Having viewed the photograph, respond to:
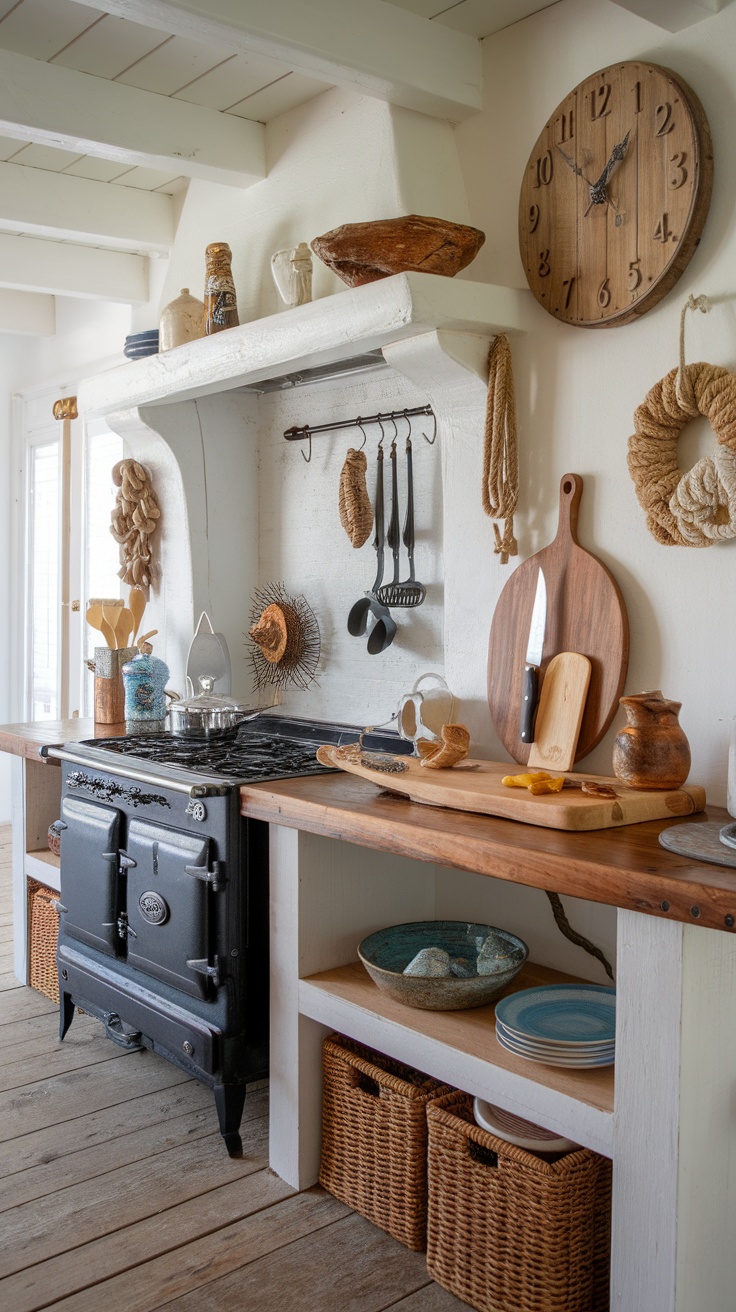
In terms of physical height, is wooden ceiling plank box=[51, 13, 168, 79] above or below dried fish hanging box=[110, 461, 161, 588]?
above

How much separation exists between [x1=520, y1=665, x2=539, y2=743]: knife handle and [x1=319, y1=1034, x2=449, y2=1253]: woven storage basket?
750mm

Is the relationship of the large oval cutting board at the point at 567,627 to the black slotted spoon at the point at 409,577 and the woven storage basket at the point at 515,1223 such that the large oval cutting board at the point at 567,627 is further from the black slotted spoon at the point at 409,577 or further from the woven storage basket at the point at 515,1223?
the woven storage basket at the point at 515,1223

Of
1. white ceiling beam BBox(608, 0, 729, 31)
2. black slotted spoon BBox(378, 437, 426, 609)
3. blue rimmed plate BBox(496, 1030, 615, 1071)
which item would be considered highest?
white ceiling beam BBox(608, 0, 729, 31)

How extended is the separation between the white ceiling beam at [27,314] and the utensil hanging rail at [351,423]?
2.07m

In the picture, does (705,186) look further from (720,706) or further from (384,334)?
(720,706)

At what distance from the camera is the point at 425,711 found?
8.46 ft

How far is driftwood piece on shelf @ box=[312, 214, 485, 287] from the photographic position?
92.1 inches

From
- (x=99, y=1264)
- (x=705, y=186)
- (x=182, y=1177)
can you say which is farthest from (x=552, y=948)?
(x=705, y=186)

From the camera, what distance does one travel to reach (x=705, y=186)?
2.04 m

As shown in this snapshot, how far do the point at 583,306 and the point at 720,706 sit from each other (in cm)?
89

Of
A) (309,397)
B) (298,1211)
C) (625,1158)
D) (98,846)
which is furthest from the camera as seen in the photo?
(309,397)

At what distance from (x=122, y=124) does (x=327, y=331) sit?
3.07 feet

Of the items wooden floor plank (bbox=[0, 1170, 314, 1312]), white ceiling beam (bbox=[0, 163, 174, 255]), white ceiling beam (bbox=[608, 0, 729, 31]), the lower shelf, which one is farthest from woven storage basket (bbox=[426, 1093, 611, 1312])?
white ceiling beam (bbox=[0, 163, 174, 255])

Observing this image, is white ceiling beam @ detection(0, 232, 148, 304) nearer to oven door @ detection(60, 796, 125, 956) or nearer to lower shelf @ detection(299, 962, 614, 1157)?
oven door @ detection(60, 796, 125, 956)
